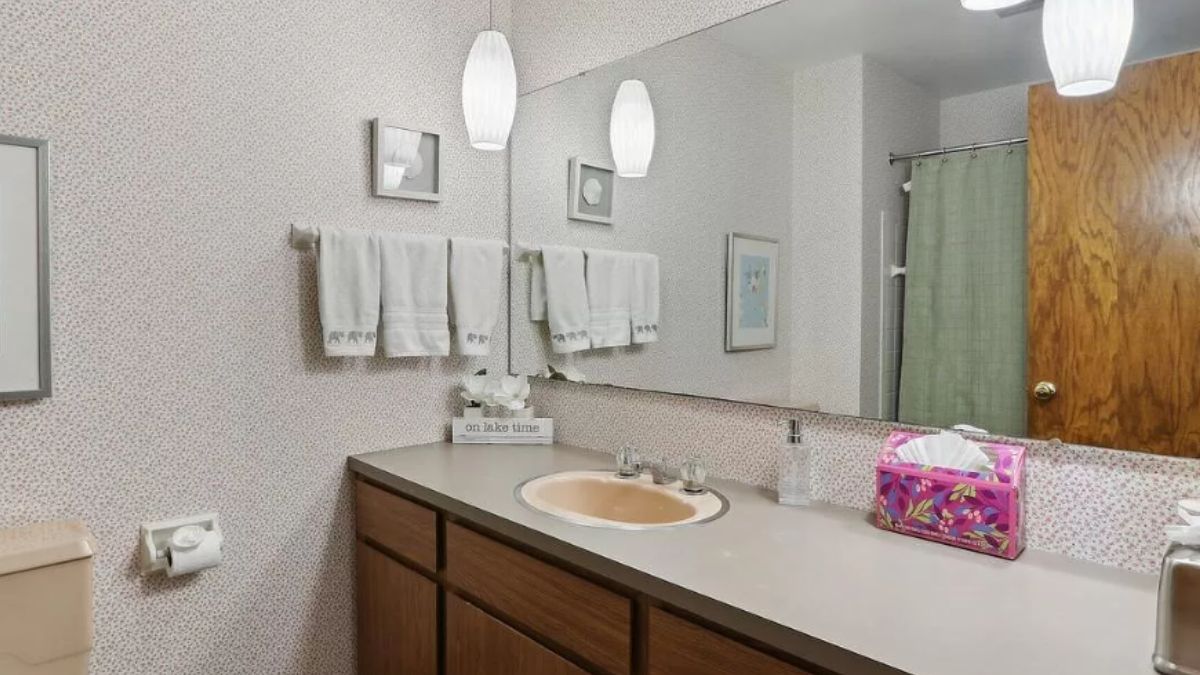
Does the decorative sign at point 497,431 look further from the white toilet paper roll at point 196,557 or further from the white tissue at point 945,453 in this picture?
the white tissue at point 945,453

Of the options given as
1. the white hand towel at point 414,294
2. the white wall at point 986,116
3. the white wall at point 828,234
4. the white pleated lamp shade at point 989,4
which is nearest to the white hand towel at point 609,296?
the white hand towel at point 414,294

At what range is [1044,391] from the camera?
118cm

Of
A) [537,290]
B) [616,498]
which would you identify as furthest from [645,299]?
[616,498]

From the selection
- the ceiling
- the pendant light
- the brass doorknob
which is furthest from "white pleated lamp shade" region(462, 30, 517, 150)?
the brass doorknob

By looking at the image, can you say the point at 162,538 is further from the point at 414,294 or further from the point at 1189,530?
the point at 1189,530

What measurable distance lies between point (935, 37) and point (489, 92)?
3.48ft

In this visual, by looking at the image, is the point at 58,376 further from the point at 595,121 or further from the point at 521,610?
the point at 595,121

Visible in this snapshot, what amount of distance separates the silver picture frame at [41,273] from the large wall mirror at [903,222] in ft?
3.97

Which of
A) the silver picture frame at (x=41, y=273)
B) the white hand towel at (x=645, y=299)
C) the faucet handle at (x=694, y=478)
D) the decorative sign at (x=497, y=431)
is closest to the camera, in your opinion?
the silver picture frame at (x=41, y=273)

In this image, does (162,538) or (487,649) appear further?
(162,538)

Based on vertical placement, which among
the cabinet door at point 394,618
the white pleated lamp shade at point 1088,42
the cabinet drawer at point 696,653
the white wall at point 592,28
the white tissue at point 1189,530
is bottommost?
the cabinet door at point 394,618

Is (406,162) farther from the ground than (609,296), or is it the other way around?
(406,162)

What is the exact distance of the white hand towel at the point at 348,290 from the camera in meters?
1.74

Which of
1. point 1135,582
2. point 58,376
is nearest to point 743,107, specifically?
point 1135,582
